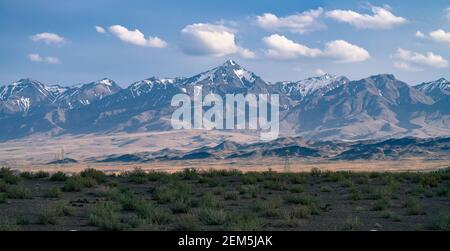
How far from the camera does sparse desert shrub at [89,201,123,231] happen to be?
15.6 metres

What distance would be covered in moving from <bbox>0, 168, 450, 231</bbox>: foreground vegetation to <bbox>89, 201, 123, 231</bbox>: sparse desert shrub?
0.09 feet

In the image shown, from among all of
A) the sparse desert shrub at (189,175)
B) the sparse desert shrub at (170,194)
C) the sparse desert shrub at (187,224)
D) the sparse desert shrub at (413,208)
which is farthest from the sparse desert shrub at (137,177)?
the sparse desert shrub at (413,208)

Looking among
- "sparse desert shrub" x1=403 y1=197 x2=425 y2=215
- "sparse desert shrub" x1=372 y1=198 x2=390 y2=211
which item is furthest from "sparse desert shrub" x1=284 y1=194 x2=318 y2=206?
"sparse desert shrub" x1=403 y1=197 x2=425 y2=215

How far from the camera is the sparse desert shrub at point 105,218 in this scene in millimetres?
15594

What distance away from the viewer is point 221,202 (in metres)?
21.8

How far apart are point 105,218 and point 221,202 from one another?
6.06 metres

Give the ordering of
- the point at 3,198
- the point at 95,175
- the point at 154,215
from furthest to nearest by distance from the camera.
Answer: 1. the point at 95,175
2. the point at 3,198
3. the point at 154,215

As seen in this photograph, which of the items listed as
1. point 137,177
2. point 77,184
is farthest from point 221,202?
point 137,177

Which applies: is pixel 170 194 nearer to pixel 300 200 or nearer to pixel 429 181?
pixel 300 200

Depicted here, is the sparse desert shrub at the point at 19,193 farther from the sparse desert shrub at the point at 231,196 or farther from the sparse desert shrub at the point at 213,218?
the sparse desert shrub at the point at 213,218

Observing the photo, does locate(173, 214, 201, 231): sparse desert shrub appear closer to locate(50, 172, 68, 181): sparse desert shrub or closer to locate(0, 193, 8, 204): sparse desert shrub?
locate(0, 193, 8, 204): sparse desert shrub

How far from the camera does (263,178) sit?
30.5 meters
